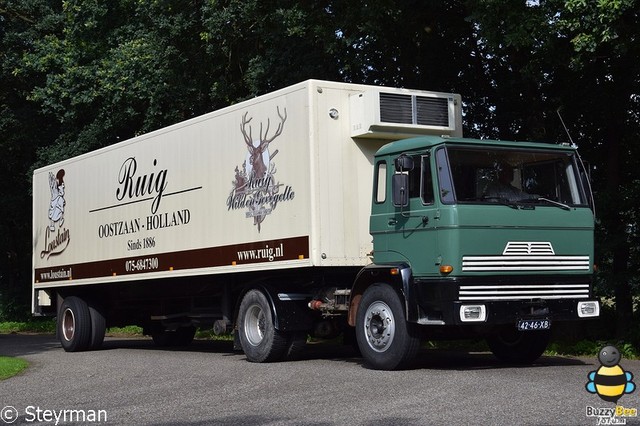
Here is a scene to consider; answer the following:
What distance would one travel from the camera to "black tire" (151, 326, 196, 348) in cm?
2158

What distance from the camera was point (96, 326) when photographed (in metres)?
20.3

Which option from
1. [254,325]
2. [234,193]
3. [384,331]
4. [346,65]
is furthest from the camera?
[346,65]

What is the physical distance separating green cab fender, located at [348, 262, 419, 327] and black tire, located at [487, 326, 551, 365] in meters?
1.81

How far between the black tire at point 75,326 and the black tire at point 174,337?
1.65m

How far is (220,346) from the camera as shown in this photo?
21.3 metres

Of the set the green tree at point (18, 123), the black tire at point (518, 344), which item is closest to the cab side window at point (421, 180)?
the black tire at point (518, 344)

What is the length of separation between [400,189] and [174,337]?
32.3ft

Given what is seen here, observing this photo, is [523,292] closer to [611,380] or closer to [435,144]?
[435,144]

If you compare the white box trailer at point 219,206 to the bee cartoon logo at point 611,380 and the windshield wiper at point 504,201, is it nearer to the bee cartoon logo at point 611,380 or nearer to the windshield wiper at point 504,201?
the windshield wiper at point 504,201

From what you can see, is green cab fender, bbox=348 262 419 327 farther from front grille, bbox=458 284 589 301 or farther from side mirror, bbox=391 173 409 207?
side mirror, bbox=391 173 409 207

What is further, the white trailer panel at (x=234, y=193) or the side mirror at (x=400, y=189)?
the white trailer panel at (x=234, y=193)

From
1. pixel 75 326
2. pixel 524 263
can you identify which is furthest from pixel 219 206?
pixel 75 326

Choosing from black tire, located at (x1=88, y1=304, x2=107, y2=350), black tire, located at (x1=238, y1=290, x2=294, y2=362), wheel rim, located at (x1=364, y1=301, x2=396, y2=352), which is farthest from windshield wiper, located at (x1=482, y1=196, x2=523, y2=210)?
black tire, located at (x1=88, y1=304, x2=107, y2=350)

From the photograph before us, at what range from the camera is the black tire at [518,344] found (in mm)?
14328
